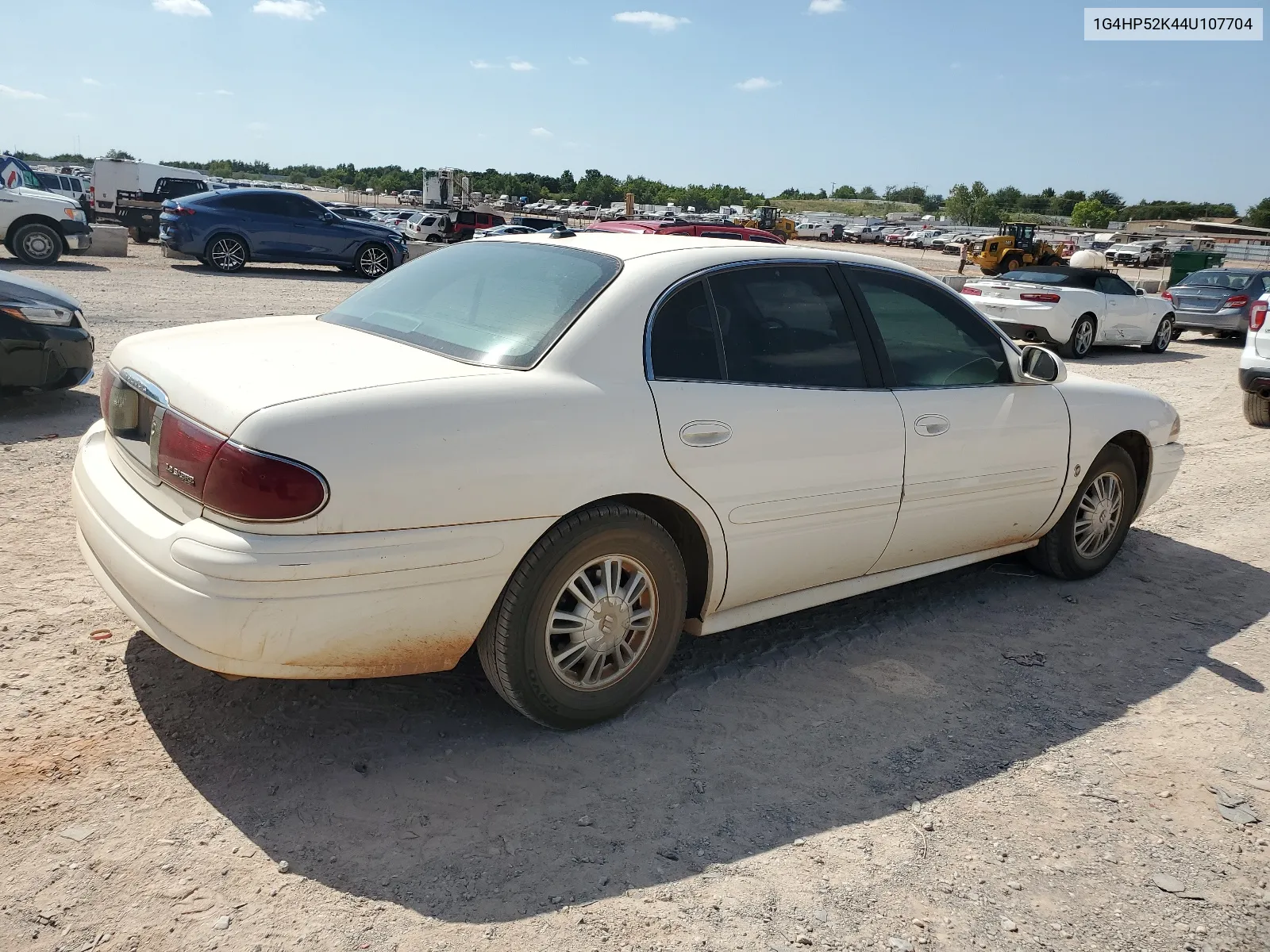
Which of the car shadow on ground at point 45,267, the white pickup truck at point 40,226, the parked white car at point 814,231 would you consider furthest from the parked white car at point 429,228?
the parked white car at point 814,231

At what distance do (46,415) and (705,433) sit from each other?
573 cm

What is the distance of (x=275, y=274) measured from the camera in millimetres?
20453

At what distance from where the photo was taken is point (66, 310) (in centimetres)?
711

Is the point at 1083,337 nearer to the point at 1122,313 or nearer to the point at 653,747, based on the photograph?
the point at 1122,313

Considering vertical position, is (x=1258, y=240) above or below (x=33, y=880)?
above

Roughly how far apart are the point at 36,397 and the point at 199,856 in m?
6.20

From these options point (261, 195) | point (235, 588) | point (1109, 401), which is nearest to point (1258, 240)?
point (261, 195)

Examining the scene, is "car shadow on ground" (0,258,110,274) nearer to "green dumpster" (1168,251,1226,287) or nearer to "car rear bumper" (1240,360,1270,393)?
"car rear bumper" (1240,360,1270,393)

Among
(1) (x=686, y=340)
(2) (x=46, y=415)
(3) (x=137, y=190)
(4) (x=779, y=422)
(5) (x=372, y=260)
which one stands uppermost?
(3) (x=137, y=190)

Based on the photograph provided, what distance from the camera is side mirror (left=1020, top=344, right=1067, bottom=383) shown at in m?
4.66

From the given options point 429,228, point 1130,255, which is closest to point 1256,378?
point 429,228

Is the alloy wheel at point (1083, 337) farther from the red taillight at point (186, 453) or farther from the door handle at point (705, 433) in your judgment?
the red taillight at point (186, 453)

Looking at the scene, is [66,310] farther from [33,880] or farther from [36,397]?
[33,880]

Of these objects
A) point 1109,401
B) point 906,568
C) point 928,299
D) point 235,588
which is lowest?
point 906,568
